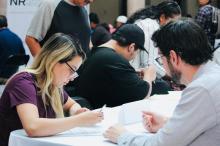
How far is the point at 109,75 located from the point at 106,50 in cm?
19

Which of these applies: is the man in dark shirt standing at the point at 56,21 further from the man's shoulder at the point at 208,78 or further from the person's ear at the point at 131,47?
the man's shoulder at the point at 208,78

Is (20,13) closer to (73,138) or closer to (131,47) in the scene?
(131,47)

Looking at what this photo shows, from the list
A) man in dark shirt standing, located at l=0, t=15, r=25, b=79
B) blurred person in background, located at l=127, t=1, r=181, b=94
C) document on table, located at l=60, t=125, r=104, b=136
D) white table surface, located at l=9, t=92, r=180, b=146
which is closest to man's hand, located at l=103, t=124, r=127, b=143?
white table surface, located at l=9, t=92, r=180, b=146

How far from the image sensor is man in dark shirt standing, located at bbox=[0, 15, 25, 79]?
6.10m

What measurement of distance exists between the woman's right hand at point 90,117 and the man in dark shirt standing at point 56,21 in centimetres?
153

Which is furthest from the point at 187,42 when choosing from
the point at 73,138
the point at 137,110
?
the point at 137,110

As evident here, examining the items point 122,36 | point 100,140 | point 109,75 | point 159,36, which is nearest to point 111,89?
point 109,75

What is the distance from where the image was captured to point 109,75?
3.53 meters

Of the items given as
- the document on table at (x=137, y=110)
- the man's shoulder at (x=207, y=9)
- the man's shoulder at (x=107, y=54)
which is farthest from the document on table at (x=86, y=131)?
the man's shoulder at (x=207, y=9)

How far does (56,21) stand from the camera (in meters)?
3.82

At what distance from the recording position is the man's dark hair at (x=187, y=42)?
1800mm

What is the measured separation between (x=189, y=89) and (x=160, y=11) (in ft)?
10.6

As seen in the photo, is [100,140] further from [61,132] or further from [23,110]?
[23,110]

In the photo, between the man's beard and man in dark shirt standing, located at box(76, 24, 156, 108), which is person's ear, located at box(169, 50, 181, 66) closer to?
the man's beard
